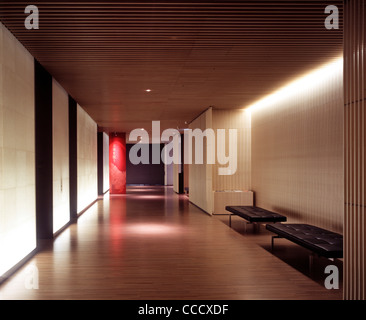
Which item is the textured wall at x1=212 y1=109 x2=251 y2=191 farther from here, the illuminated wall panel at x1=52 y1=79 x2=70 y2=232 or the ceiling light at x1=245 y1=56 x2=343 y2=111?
the illuminated wall panel at x1=52 y1=79 x2=70 y2=232

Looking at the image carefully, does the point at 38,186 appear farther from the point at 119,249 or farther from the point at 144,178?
the point at 144,178

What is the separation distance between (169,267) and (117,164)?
45.0 feet

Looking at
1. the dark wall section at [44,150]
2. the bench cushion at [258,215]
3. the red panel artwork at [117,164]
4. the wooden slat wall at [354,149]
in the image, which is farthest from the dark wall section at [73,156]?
the red panel artwork at [117,164]

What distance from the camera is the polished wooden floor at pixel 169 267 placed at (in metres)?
3.94

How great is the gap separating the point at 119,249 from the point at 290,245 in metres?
3.20

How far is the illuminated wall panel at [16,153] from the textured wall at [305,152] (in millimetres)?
5300

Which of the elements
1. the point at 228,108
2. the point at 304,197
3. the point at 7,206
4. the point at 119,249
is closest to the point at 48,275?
the point at 7,206

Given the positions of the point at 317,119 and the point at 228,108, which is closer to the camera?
the point at 317,119

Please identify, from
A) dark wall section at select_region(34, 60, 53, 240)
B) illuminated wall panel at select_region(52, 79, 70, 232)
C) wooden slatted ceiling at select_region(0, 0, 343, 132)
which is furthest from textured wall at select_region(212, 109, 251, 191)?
dark wall section at select_region(34, 60, 53, 240)

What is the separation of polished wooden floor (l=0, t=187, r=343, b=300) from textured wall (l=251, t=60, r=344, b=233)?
0.97 m

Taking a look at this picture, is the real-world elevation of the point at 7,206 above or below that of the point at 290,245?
above
